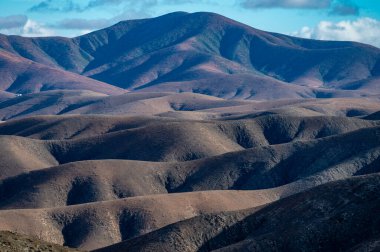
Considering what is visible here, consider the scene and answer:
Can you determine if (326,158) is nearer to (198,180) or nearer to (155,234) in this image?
(198,180)

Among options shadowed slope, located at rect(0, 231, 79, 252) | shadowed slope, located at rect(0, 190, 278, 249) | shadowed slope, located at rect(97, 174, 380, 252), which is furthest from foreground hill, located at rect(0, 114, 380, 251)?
shadowed slope, located at rect(0, 231, 79, 252)

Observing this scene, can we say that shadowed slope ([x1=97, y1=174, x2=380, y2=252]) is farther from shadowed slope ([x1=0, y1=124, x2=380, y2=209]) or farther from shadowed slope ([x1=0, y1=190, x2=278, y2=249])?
shadowed slope ([x1=0, y1=124, x2=380, y2=209])

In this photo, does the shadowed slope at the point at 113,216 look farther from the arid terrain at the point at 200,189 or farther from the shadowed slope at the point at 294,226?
the shadowed slope at the point at 294,226

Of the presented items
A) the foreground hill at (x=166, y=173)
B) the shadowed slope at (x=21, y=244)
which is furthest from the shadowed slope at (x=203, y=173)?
the shadowed slope at (x=21, y=244)

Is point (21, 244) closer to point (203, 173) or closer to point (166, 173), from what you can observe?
point (203, 173)

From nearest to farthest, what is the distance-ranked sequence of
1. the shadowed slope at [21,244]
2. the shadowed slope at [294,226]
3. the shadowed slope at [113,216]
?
the shadowed slope at [21,244] → the shadowed slope at [294,226] → the shadowed slope at [113,216]

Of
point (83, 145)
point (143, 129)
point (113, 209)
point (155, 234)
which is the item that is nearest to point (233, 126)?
point (143, 129)

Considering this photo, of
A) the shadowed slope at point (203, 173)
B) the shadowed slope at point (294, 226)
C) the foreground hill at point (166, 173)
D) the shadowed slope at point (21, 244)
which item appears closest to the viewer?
the shadowed slope at point (21, 244)

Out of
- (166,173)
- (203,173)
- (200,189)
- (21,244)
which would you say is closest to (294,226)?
(21,244)
